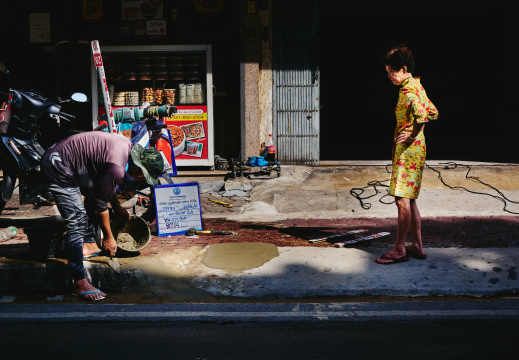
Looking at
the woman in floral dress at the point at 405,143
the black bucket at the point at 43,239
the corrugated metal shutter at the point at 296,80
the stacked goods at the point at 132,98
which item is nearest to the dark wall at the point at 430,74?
the corrugated metal shutter at the point at 296,80

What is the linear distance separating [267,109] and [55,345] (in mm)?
7665

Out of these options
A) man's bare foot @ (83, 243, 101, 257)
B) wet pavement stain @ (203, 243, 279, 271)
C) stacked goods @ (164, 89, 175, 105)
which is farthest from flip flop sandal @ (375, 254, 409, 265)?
stacked goods @ (164, 89, 175, 105)

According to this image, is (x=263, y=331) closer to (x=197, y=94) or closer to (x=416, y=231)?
(x=416, y=231)

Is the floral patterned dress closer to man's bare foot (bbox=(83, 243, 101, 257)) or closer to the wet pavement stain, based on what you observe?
the wet pavement stain

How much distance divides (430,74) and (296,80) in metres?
5.38

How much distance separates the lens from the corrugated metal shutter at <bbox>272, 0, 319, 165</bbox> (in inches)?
438

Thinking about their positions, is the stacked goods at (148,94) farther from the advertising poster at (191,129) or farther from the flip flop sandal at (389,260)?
the flip flop sandal at (389,260)

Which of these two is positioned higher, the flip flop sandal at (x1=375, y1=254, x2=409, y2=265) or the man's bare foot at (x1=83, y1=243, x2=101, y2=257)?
the man's bare foot at (x1=83, y1=243, x2=101, y2=257)

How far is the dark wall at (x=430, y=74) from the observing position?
1316cm

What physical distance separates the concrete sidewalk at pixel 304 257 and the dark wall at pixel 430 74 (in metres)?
3.83

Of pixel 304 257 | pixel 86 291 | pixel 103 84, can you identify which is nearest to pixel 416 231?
pixel 304 257

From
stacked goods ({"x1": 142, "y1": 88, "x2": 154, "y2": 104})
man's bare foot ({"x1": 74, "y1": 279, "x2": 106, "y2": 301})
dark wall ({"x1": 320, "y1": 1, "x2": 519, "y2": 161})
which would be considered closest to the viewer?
man's bare foot ({"x1": 74, "y1": 279, "x2": 106, "y2": 301})

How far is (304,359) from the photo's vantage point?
4.02 m

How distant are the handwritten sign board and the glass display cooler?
3.85 m
